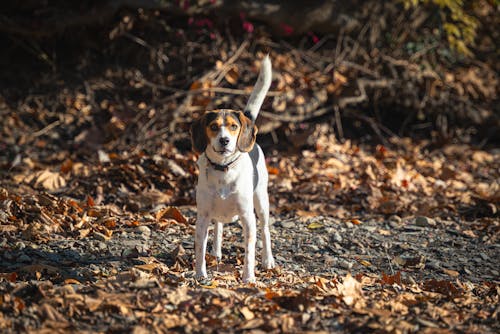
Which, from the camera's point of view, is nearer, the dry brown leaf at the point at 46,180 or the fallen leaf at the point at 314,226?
the fallen leaf at the point at 314,226

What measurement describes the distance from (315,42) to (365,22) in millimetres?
821

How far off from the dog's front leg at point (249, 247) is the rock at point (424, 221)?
95.7 inches

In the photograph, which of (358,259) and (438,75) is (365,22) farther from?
(358,259)

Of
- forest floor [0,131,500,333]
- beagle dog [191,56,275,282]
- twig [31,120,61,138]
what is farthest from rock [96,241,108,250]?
twig [31,120,61,138]

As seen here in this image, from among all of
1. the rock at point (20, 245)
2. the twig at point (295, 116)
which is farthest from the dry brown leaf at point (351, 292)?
the twig at point (295, 116)

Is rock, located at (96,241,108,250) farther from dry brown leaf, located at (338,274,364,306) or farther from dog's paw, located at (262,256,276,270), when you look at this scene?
dry brown leaf, located at (338,274,364,306)

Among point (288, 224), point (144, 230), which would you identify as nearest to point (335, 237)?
point (288, 224)

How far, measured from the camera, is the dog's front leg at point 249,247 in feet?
13.8

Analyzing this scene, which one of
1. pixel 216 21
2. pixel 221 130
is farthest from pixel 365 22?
pixel 221 130

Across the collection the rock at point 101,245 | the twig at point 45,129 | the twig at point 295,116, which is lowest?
the rock at point 101,245

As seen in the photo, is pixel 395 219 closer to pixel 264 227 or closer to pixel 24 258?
pixel 264 227

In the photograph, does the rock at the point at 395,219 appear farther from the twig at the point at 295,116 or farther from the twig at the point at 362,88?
the twig at the point at 362,88

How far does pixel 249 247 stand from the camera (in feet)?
14.0

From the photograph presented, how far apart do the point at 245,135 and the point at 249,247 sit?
75cm
